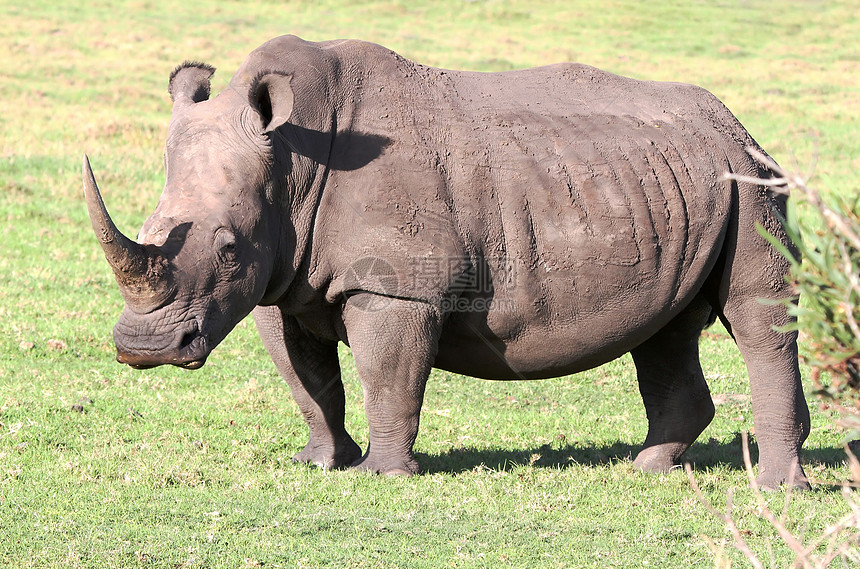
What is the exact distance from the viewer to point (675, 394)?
8.05 metres

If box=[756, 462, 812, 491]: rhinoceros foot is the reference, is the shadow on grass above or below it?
below

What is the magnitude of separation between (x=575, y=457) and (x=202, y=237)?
10.4ft

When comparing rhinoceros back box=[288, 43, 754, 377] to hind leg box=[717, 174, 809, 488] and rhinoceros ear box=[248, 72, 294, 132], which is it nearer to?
hind leg box=[717, 174, 809, 488]

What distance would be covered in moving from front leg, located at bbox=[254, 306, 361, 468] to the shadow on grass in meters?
0.58

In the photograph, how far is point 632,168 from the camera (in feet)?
23.5

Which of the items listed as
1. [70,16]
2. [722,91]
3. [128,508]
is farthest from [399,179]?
[70,16]

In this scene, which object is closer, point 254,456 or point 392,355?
point 392,355

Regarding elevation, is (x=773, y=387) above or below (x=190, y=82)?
below

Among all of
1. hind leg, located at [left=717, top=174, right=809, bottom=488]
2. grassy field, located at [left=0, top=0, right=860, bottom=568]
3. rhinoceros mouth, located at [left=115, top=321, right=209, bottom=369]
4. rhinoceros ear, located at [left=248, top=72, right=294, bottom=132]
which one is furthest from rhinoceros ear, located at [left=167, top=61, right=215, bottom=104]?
hind leg, located at [left=717, top=174, right=809, bottom=488]

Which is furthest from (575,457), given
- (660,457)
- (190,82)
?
(190,82)

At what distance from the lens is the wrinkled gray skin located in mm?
6441

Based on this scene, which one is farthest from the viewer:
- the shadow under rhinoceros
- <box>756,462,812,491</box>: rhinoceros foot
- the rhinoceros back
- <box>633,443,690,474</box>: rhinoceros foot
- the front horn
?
<box>633,443,690,474</box>: rhinoceros foot

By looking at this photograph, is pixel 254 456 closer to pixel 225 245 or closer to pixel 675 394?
pixel 225 245

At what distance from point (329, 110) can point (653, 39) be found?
30814 millimetres
